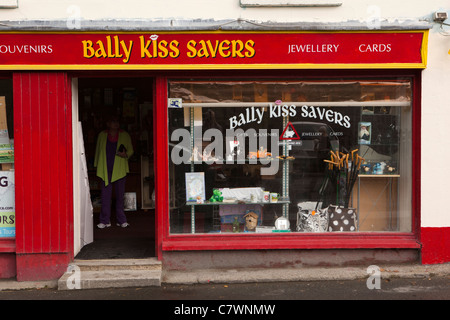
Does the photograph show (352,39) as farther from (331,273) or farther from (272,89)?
(331,273)

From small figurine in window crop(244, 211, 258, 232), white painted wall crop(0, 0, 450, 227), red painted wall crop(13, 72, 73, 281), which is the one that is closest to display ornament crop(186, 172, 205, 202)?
small figurine in window crop(244, 211, 258, 232)

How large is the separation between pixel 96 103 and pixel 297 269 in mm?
5930

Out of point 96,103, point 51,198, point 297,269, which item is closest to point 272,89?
point 297,269

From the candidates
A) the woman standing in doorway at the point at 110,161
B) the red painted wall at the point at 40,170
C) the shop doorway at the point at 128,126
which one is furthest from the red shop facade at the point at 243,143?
the shop doorway at the point at 128,126

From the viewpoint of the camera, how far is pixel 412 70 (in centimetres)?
711

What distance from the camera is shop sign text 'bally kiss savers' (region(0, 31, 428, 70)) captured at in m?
6.68

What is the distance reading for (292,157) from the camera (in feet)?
24.3

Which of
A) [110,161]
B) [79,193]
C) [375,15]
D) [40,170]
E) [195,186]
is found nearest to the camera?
[40,170]

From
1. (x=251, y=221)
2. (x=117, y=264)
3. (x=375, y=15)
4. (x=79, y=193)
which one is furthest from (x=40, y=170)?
(x=375, y=15)

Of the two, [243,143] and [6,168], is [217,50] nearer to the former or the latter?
[243,143]

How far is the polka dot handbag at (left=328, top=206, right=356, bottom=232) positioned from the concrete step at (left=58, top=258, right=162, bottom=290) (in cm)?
249

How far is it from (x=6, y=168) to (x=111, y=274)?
2101 mm

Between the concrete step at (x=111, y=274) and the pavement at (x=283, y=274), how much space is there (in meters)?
0.19

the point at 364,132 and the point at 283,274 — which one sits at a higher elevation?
the point at 364,132
